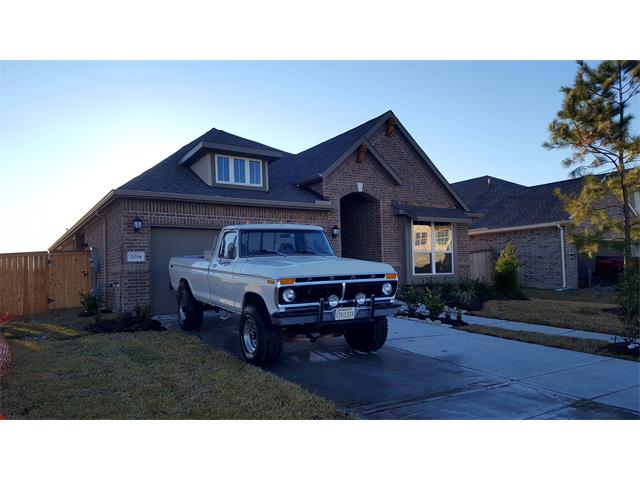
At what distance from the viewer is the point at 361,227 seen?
53.8ft

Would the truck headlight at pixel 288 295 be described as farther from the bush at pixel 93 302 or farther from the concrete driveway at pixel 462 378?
the bush at pixel 93 302

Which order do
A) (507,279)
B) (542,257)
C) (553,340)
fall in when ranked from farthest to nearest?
(542,257)
(507,279)
(553,340)

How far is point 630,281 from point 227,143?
32.5ft

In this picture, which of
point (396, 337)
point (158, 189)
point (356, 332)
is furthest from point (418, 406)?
point (158, 189)

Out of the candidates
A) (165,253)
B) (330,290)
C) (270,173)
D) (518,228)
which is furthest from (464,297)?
(518,228)

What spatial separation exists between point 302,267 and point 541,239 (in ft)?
60.5

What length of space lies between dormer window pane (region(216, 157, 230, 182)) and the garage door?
1985 mm

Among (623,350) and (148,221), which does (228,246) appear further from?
(623,350)

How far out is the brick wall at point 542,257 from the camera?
67.3ft

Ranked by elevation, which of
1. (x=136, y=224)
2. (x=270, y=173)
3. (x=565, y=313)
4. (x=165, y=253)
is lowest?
(x=565, y=313)

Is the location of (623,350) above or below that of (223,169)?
below

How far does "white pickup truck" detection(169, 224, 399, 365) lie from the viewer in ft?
20.2

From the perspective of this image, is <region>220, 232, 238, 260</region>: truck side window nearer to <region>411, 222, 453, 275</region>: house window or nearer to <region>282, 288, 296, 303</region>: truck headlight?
<region>282, 288, 296, 303</region>: truck headlight

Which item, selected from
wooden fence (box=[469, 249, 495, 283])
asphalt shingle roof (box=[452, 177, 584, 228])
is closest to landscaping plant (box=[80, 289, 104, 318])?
wooden fence (box=[469, 249, 495, 283])
